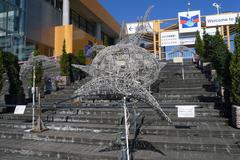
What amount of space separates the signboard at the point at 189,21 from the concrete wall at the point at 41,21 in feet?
44.7

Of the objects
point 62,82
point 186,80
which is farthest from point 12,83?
point 186,80

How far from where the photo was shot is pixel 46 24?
899 inches

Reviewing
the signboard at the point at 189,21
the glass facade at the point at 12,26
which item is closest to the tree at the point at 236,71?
the glass facade at the point at 12,26

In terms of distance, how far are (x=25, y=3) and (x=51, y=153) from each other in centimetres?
1718

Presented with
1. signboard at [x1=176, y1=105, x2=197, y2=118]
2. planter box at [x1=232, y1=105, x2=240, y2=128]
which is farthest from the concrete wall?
planter box at [x1=232, y1=105, x2=240, y2=128]

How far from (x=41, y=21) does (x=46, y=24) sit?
2.60 ft

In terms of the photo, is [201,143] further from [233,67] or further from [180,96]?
[180,96]

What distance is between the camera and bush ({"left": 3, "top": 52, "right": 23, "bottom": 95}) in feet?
36.7

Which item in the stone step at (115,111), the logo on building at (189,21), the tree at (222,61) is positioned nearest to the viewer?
the stone step at (115,111)

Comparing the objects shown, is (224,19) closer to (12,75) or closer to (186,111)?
(12,75)

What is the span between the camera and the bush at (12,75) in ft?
36.7

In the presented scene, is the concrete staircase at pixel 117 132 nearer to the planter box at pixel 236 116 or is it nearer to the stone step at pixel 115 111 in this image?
the stone step at pixel 115 111

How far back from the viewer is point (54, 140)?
7.05m

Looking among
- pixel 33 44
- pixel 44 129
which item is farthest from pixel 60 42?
pixel 44 129
